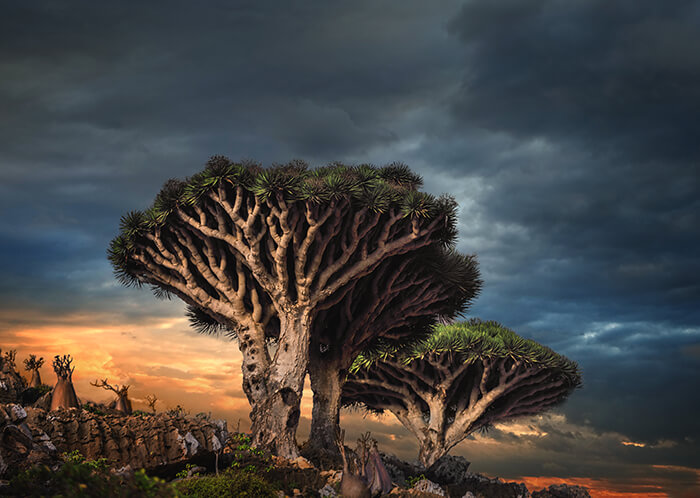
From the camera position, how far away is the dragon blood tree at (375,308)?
58.1 ft

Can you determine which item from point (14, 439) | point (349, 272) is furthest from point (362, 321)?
point (14, 439)

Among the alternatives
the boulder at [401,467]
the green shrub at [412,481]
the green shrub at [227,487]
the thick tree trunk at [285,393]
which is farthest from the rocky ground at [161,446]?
the boulder at [401,467]

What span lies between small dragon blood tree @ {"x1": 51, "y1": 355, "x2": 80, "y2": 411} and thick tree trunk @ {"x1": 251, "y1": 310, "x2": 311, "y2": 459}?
4489 mm

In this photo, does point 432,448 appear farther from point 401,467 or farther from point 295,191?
point 295,191

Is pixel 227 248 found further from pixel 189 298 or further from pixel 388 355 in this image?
pixel 388 355

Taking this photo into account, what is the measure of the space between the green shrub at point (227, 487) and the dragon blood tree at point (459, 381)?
11895 millimetres

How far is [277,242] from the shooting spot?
14867mm

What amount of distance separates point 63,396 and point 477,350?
51.9 feet

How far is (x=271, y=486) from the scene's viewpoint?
1046cm

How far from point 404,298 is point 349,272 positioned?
3.86m

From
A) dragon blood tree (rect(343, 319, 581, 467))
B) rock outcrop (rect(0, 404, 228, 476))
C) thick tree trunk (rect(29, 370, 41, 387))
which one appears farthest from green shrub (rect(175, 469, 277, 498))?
thick tree trunk (rect(29, 370, 41, 387))

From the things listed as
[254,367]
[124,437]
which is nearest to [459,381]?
[254,367]

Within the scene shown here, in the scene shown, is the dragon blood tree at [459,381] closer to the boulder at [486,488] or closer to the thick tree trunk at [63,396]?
the boulder at [486,488]

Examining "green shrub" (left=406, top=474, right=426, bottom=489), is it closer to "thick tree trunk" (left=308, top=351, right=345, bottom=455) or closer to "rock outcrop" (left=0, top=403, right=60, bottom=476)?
"thick tree trunk" (left=308, top=351, right=345, bottom=455)
